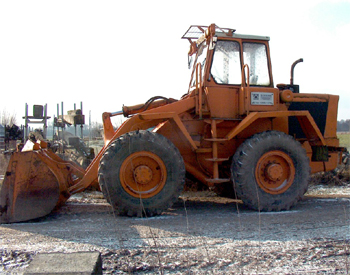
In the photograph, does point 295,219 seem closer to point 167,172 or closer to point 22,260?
point 167,172

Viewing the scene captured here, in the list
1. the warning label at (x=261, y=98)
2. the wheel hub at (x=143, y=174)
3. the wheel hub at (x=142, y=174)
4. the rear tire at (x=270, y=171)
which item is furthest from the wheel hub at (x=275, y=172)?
the wheel hub at (x=142, y=174)

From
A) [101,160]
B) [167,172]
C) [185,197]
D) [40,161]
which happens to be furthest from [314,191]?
[40,161]

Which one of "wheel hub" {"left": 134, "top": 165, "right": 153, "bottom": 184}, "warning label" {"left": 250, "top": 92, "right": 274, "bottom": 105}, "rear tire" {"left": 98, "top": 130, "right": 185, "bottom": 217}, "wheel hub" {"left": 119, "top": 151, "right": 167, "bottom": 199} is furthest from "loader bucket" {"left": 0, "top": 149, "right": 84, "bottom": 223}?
"warning label" {"left": 250, "top": 92, "right": 274, "bottom": 105}

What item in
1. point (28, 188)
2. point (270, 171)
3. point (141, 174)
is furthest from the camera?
point (270, 171)

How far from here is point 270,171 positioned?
5934 mm

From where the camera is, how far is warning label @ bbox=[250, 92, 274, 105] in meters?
6.28

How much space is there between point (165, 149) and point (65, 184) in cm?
167

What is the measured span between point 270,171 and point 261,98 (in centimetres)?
128

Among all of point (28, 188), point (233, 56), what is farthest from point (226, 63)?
point (28, 188)

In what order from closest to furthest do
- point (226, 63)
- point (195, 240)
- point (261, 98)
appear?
point (195, 240) < point (261, 98) < point (226, 63)

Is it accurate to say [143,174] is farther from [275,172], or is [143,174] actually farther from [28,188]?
[275,172]

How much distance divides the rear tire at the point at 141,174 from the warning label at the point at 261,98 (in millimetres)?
1742

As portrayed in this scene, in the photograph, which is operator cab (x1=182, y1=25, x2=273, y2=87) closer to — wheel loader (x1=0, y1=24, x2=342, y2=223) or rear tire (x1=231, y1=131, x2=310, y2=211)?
wheel loader (x1=0, y1=24, x2=342, y2=223)

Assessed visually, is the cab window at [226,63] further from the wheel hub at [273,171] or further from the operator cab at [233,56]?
the wheel hub at [273,171]
